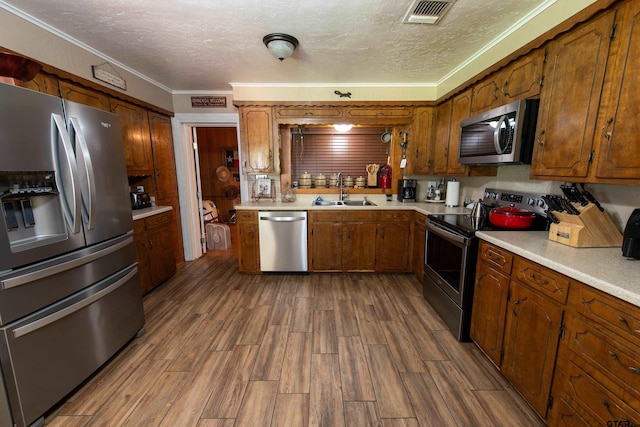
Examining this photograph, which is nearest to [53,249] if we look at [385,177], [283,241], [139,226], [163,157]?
[139,226]

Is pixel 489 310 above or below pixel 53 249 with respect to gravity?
below

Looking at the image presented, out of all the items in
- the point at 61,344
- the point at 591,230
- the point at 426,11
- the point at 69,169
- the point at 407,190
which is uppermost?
the point at 426,11

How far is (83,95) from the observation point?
2.34 metres

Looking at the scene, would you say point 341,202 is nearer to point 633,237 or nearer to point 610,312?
point 633,237

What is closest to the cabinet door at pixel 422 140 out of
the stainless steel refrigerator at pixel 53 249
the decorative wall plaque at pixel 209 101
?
the decorative wall plaque at pixel 209 101

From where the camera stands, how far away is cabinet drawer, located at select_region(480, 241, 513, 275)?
1.63 m

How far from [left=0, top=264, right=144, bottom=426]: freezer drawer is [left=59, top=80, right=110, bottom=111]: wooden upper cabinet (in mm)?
1650

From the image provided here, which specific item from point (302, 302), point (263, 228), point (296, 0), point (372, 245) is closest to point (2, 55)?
point (296, 0)

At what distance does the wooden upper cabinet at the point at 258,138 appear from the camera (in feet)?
11.2

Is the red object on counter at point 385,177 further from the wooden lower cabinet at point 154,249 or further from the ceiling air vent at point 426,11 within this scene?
the wooden lower cabinet at point 154,249

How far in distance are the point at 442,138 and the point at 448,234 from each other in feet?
5.11

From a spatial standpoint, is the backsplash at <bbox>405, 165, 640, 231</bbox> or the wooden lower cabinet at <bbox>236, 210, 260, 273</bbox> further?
the wooden lower cabinet at <bbox>236, 210, 260, 273</bbox>

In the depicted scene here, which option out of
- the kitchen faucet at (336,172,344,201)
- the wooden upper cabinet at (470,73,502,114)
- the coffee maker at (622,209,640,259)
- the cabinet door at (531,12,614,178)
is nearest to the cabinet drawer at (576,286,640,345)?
the coffee maker at (622,209,640,259)

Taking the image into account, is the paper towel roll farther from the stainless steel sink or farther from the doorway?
the doorway
